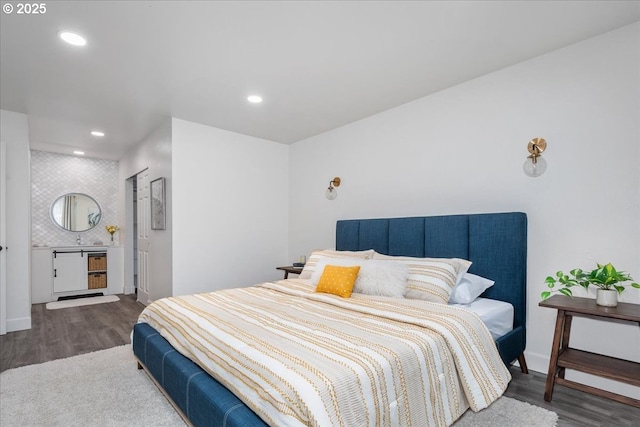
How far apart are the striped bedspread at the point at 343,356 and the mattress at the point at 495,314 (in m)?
0.24

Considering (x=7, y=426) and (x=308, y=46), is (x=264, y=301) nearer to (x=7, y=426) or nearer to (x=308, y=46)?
(x=7, y=426)

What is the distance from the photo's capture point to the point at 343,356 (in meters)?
1.47

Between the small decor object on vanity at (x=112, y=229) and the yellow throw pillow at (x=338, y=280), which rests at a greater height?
the small decor object on vanity at (x=112, y=229)

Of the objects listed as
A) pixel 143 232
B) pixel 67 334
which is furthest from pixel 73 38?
pixel 143 232

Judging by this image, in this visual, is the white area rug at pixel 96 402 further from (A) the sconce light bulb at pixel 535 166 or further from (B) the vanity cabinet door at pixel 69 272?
(B) the vanity cabinet door at pixel 69 272

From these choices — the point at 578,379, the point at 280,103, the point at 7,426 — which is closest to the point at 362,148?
the point at 280,103

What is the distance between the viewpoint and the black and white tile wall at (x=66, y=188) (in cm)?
562

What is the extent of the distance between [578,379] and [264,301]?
2409mm

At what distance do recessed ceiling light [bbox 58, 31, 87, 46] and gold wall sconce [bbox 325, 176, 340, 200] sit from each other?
9.31ft

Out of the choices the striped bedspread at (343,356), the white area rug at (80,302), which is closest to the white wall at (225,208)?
the striped bedspread at (343,356)

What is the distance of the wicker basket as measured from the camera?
5.70 metres

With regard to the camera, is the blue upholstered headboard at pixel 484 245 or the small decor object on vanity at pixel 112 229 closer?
the blue upholstered headboard at pixel 484 245

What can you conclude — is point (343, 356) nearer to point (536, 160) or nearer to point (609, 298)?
point (609, 298)

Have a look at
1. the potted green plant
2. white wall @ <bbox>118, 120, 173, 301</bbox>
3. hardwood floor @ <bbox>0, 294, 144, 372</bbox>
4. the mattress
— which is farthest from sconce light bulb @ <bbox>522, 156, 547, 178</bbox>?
hardwood floor @ <bbox>0, 294, 144, 372</bbox>
